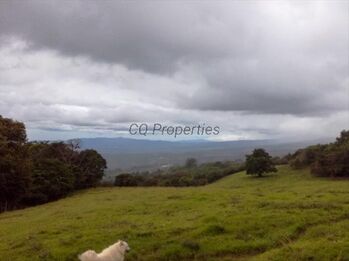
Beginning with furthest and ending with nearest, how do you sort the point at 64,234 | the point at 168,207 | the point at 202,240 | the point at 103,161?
the point at 103,161
the point at 168,207
the point at 64,234
the point at 202,240

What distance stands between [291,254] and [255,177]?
43426 millimetres

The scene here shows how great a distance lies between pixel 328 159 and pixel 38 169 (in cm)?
3556

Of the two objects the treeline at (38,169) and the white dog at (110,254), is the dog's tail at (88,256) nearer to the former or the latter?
the white dog at (110,254)

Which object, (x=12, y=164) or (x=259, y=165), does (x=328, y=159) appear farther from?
(x=12, y=164)

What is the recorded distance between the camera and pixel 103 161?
224 feet

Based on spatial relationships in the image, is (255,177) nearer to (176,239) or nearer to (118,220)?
(118,220)

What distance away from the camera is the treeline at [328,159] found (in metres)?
50.4

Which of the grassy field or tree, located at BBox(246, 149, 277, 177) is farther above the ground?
tree, located at BBox(246, 149, 277, 177)

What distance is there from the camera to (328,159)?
51.8 m

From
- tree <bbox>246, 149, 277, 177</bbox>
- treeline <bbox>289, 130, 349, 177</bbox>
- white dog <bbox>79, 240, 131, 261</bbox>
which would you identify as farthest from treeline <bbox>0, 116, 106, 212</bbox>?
white dog <bbox>79, 240, 131, 261</bbox>

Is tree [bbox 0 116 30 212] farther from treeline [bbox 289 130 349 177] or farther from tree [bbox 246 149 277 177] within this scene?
treeline [bbox 289 130 349 177]

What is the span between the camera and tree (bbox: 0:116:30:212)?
47.6 metres

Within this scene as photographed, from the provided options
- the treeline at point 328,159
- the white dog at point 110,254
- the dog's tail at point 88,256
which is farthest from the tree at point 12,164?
the dog's tail at point 88,256

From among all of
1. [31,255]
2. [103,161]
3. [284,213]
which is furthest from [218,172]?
Answer: [31,255]
